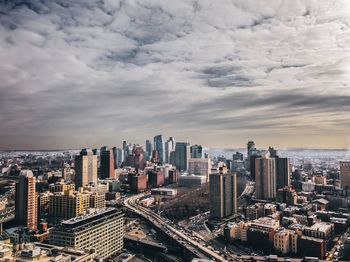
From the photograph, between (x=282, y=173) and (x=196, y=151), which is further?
(x=196, y=151)

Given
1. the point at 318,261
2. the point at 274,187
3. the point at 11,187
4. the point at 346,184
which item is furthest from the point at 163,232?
the point at 346,184

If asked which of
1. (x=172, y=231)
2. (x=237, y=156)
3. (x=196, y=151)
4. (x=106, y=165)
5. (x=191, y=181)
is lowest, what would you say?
(x=172, y=231)

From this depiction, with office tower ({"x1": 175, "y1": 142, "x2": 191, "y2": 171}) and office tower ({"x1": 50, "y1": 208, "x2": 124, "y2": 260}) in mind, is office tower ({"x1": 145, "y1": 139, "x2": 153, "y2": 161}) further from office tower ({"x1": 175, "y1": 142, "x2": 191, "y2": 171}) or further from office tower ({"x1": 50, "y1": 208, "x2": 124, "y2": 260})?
office tower ({"x1": 50, "y1": 208, "x2": 124, "y2": 260})

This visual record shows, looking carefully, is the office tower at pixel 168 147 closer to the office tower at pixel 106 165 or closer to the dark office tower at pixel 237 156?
the dark office tower at pixel 237 156

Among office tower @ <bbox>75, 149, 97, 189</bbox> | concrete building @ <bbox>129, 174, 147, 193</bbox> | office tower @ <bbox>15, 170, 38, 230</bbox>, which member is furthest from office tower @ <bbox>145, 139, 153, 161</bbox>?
office tower @ <bbox>15, 170, 38, 230</bbox>

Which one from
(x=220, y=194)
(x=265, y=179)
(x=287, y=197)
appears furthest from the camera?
(x=265, y=179)

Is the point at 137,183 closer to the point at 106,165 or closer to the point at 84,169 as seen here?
the point at 106,165

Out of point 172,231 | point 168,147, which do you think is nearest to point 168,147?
point 168,147
